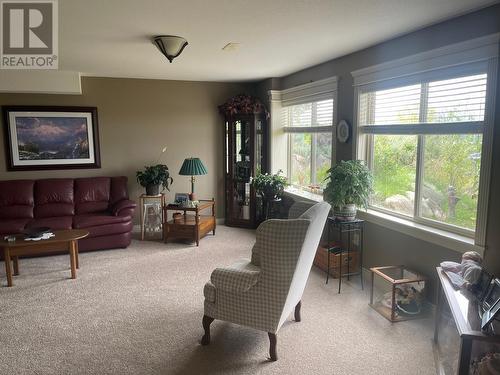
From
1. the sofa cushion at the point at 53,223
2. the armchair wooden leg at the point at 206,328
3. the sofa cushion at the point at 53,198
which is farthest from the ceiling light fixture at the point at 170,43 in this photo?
the sofa cushion at the point at 53,198

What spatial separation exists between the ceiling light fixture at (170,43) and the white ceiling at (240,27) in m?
0.07

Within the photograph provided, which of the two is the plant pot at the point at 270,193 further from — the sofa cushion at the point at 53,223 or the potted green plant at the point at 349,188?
the sofa cushion at the point at 53,223

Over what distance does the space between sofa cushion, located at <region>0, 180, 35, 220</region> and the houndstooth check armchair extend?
11.9 feet

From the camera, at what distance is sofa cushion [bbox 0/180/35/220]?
4.93 m

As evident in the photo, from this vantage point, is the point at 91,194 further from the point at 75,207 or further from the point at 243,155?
the point at 243,155

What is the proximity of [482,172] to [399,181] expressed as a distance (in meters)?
0.96

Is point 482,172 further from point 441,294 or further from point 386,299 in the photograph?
point 386,299

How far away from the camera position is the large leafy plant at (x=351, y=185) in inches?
139

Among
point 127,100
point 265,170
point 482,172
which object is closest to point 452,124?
point 482,172

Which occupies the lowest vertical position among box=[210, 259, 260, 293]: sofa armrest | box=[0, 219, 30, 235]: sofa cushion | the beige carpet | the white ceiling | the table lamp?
the beige carpet

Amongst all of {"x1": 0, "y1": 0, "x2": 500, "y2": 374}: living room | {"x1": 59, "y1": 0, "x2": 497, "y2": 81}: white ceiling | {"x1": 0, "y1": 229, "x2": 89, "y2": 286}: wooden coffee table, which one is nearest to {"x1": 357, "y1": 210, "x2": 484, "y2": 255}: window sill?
{"x1": 0, "y1": 0, "x2": 500, "y2": 374}: living room

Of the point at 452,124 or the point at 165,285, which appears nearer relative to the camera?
the point at 452,124

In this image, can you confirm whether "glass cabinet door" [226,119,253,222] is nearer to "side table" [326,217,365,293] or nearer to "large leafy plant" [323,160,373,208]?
"side table" [326,217,365,293]

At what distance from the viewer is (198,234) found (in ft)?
16.7
